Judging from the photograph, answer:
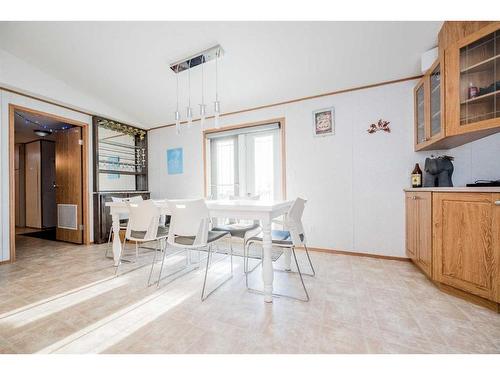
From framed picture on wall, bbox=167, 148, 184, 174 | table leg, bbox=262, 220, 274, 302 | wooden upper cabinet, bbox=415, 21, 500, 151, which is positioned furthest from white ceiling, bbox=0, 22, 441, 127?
table leg, bbox=262, 220, 274, 302

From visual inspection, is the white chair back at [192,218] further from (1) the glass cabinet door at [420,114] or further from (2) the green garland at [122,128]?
(2) the green garland at [122,128]

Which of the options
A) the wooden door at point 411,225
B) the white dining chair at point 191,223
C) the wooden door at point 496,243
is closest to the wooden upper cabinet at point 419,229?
the wooden door at point 411,225

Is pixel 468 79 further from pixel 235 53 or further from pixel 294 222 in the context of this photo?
pixel 235 53

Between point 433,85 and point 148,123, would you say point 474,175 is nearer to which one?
point 433,85

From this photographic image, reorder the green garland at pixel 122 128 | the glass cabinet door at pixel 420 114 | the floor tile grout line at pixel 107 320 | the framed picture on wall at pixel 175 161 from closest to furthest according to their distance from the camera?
the floor tile grout line at pixel 107 320, the glass cabinet door at pixel 420 114, the green garland at pixel 122 128, the framed picture on wall at pixel 175 161

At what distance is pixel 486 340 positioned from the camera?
1270 mm

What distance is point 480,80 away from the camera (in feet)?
5.85

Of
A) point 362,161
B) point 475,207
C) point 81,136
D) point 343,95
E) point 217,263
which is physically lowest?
point 217,263

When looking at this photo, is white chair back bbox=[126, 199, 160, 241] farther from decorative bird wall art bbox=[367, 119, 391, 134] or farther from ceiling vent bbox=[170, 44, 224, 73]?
decorative bird wall art bbox=[367, 119, 391, 134]

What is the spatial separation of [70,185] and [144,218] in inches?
104

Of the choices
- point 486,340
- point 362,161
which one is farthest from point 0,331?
point 362,161

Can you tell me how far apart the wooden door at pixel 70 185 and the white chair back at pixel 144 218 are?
6.99 feet

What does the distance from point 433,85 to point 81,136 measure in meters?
5.07

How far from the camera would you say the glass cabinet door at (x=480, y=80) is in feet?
5.50
